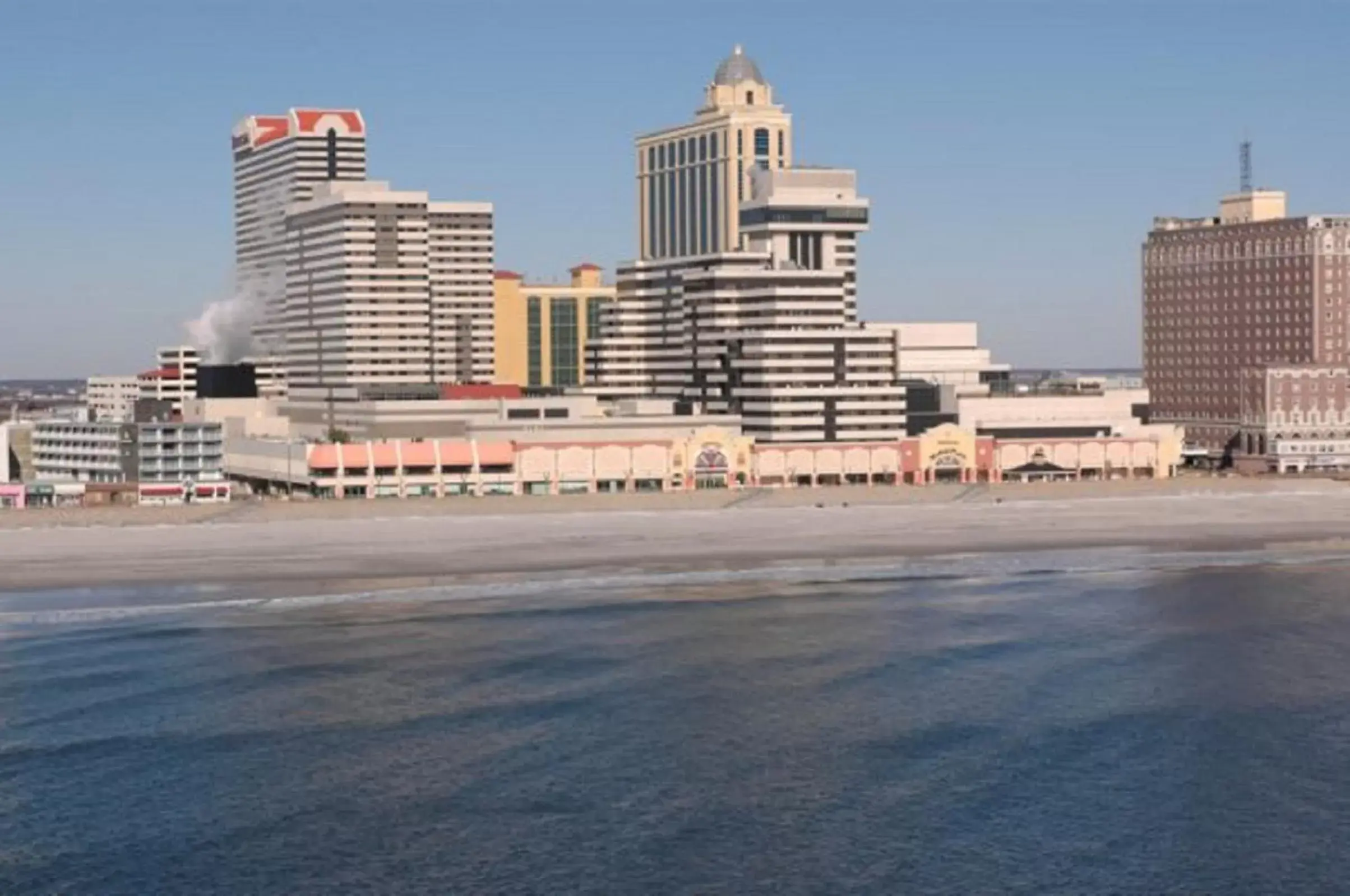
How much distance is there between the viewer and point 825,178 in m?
199

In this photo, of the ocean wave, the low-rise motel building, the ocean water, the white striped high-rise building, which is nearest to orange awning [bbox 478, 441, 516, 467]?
the low-rise motel building

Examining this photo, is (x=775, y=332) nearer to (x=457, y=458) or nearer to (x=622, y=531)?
(x=457, y=458)

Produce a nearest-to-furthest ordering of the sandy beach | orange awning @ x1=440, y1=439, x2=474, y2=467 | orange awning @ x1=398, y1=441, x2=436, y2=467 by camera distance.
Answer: the sandy beach
orange awning @ x1=398, y1=441, x2=436, y2=467
orange awning @ x1=440, y1=439, x2=474, y2=467

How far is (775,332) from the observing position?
6816 inches

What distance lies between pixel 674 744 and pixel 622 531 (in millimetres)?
63709

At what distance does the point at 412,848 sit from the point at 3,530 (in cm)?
8152

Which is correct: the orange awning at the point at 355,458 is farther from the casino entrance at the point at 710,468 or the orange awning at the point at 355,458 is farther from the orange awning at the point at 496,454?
the casino entrance at the point at 710,468

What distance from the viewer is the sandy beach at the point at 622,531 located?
4190 inches

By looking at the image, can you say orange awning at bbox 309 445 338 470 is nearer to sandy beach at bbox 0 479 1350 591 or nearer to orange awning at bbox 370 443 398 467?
orange awning at bbox 370 443 398 467

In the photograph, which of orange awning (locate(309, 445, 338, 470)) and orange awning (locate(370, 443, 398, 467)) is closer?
orange awning (locate(309, 445, 338, 470))

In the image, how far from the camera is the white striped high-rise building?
6732 inches

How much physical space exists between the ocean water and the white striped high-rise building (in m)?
77.4

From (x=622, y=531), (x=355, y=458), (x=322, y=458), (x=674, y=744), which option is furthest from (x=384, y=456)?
(x=674, y=744)

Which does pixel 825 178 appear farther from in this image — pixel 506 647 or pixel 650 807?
pixel 650 807
